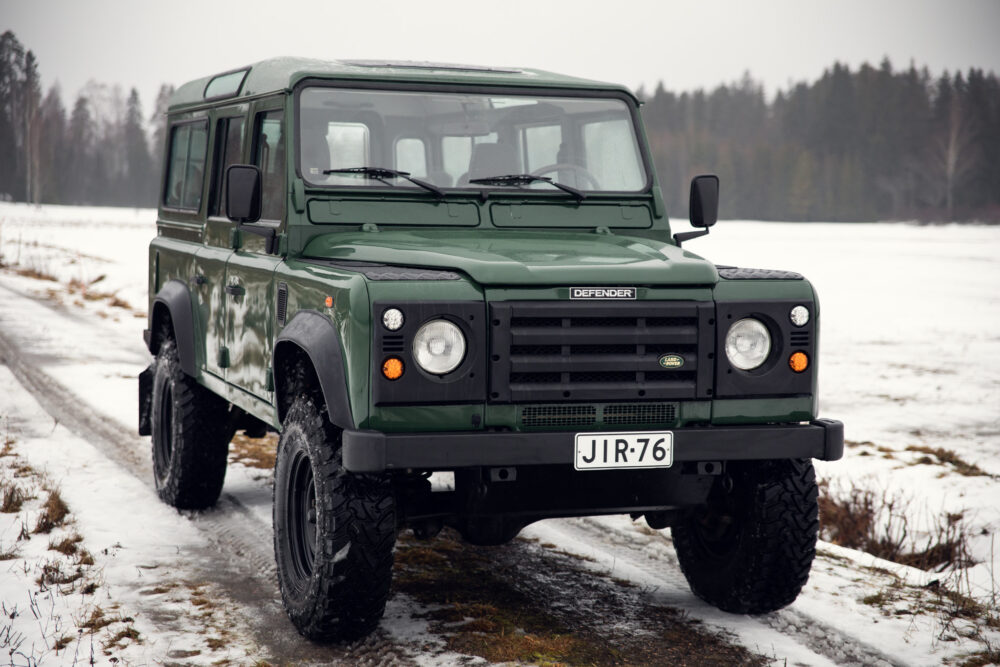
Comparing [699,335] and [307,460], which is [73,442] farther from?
[699,335]

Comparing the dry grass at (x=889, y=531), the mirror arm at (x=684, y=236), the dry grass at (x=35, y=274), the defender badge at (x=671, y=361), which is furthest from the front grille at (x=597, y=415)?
the dry grass at (x=35, y=274)

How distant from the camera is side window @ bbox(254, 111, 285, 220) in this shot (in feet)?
17.5

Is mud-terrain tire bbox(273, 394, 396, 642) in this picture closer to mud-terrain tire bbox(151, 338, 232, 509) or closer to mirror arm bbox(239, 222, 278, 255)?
mirror arm bbox(239, 222, 278, 255)

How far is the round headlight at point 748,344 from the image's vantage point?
14.7 feet

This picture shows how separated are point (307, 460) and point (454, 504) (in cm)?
62

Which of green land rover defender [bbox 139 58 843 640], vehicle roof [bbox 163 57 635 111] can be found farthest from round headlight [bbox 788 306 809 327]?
vehicle roof [bbox 163 57 635 111]

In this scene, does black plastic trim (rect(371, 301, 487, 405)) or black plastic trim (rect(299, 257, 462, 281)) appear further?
black plastic trim (rect(299, 257, 462, 281))

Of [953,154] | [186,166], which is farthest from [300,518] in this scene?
[953,154]

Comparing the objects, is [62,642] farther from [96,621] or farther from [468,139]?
[468,139]

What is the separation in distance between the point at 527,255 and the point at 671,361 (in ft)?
2.32

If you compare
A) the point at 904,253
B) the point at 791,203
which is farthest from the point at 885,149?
the point at 904,253

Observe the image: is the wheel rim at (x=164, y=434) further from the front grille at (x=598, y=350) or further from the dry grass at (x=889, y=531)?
the dry grass at (x=889, y=531)

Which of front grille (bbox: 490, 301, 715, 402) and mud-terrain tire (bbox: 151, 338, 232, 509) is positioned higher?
front grille (bbox: 490, 301, 715, 402)

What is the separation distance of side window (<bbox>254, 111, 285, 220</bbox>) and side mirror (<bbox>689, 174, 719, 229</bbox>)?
1946mm
